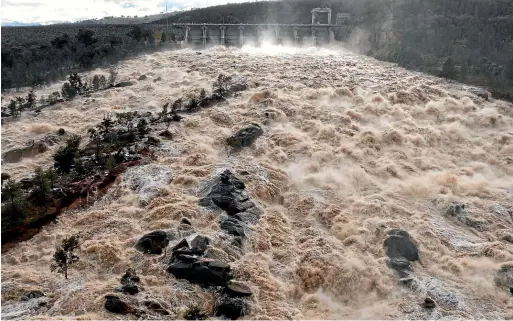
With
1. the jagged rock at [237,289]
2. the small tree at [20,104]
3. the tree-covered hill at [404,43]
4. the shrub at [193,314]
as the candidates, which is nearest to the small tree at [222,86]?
the small tree at [20,104]

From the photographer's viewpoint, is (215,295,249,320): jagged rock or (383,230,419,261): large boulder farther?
(383,230,419,261): large boulder

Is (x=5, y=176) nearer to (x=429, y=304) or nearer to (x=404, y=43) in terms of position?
(x=429, y=304)

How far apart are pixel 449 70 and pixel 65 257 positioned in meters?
37.2

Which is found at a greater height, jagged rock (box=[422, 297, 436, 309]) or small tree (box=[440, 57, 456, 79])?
small tree (box=[440, 57, 456, 79])

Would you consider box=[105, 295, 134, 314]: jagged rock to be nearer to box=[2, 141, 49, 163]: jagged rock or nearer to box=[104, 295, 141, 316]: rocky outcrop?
box=[104, 295, 141, 316]: rocky outcrop

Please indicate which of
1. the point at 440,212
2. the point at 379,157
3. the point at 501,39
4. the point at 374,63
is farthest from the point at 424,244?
the point at 501,39

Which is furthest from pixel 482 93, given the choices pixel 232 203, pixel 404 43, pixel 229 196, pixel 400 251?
pixel 232 203

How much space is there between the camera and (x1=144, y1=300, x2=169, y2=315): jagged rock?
14172 millimetres

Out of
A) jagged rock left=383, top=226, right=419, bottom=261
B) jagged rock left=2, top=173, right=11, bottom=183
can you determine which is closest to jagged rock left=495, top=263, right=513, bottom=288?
jagged rock left=383, top=226, right=419, bottom=261

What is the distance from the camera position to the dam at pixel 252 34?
6694 cm

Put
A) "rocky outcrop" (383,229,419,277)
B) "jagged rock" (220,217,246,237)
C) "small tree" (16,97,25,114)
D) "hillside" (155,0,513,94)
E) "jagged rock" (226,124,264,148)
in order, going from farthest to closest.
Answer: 1. "hillside" (155,0,513,94)
2. "small tree" (16,97,25,114)
3. "jagged rock" (226,124,264,148)
4. "jagged rock" (220,217,246,237)
5. "rocky outcrop" (383,229,419,277)

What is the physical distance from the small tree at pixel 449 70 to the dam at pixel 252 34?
2634 cm

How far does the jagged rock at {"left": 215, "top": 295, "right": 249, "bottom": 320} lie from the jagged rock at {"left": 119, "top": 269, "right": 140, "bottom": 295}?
106 inches

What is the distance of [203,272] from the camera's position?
1561cm
